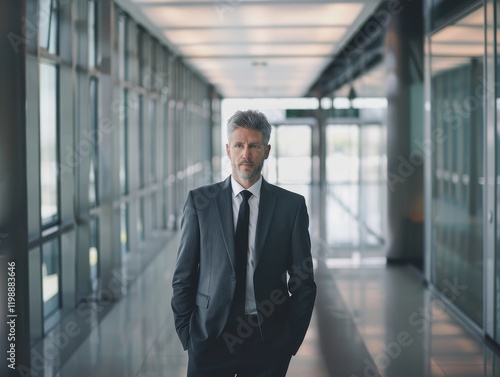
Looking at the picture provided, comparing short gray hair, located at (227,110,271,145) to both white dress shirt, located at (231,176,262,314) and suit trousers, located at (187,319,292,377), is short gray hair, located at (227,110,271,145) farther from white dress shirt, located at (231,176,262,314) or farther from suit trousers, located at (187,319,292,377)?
suit trousers, located at (187,319,292,377)

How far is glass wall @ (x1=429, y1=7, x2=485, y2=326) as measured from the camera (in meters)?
6.62

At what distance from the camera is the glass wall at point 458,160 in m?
6.62

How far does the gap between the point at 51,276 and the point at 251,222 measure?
462 centimetres

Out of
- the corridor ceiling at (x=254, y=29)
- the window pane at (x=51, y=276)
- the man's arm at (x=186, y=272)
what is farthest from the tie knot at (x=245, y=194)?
the corridor ceiling at (x=254, y=29)

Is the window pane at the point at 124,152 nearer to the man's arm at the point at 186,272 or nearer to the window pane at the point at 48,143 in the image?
the window pane at the point at 48,143

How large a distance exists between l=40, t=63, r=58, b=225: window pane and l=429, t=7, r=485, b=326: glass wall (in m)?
4.05

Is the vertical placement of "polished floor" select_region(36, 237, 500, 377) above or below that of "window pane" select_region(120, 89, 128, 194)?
below

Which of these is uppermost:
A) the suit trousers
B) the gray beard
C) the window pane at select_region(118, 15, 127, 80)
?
the window pane at select_region(118, 15, 127, 80)

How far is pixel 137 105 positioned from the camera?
11141mm

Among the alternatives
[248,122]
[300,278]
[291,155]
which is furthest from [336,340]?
[291,155]

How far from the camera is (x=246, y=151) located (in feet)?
8.66

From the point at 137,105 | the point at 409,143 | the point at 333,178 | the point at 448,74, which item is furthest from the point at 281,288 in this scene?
the point at 333,178

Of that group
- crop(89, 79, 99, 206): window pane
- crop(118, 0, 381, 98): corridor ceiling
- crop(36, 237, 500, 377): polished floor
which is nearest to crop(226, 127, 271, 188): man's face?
crop(36, 237, 500, 377): polished floor

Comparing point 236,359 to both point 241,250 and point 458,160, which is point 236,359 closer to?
point 241,250
